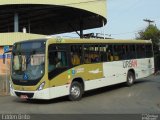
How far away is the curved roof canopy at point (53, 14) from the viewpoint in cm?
3789

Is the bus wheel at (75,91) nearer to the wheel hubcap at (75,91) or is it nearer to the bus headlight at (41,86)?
the wheel hubcap at (75,91)

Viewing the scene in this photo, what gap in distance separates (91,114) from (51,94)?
11.6 feet

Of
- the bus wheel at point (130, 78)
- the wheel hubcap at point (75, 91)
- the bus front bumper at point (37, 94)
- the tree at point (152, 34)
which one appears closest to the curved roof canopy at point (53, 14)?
the tree at point (152, 34)

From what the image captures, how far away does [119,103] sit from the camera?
1612 cm

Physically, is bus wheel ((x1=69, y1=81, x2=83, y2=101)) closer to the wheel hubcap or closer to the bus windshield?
the wheel hubcap

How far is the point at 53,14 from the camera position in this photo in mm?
45469

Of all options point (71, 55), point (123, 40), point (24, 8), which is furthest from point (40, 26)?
point (71, 55)

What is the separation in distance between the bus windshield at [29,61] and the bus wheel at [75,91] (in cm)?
199

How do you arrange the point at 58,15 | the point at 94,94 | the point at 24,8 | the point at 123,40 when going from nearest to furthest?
the point at 94,94 < the point at 123,40 < the point at 24,8 < the point at 58,15

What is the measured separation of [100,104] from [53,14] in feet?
101

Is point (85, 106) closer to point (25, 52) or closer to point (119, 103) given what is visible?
point (119, 103)

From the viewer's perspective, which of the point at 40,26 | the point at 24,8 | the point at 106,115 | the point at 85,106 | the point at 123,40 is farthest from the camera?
the point at 40,26

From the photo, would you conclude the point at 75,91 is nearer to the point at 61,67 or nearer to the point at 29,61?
the point at 61,67

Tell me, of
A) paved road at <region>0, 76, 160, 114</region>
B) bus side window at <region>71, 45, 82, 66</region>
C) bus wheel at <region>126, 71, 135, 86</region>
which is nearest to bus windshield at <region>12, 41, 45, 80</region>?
paved road at <region>0, 76, 160, 114</region>
